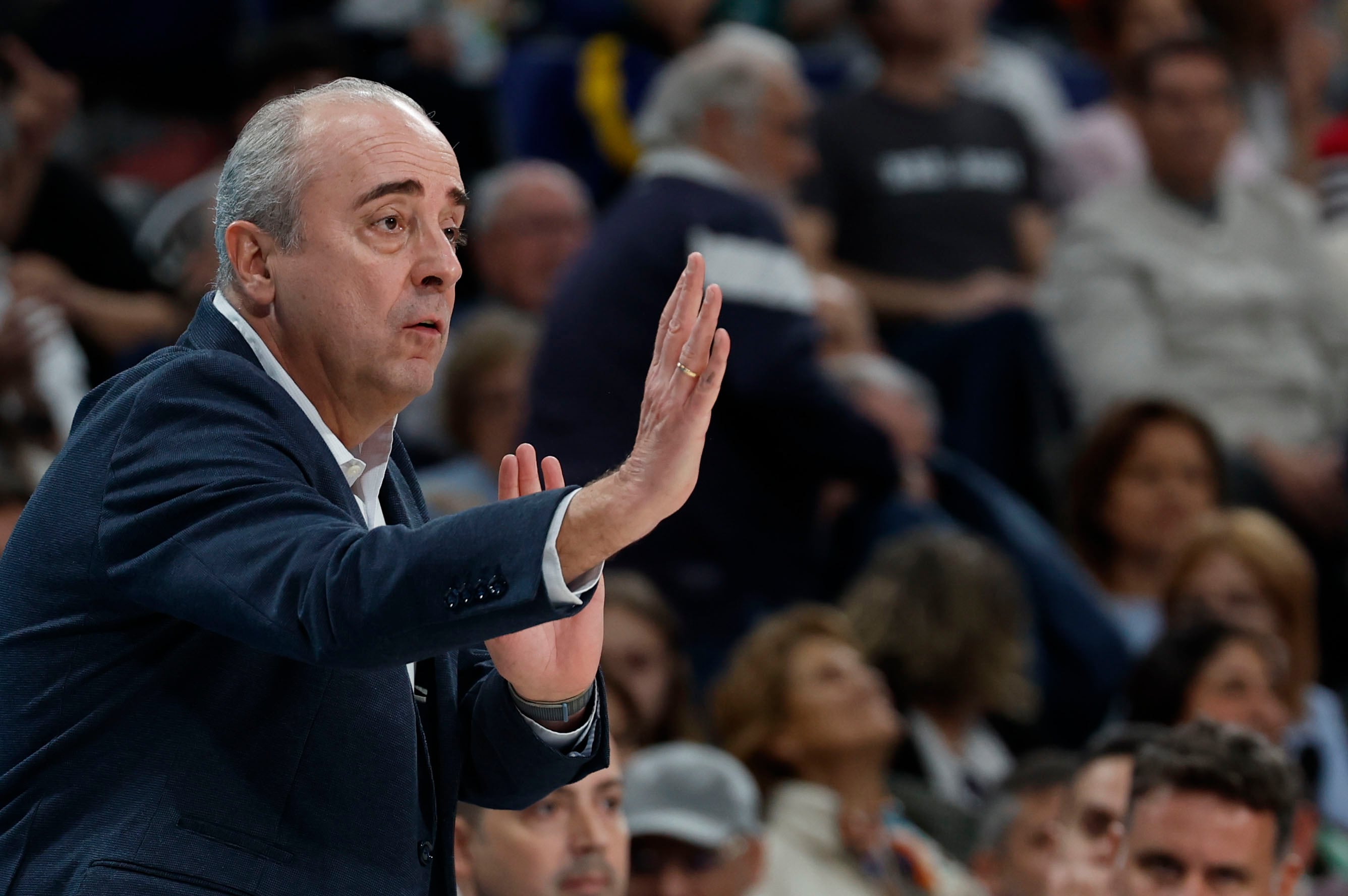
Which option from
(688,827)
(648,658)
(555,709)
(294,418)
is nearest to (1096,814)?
(688,827)

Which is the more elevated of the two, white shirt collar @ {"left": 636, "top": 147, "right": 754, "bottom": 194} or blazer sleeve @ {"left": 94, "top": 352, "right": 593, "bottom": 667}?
white shirt collar @ {"left": 636, "top": 147, "right": 754, "bottom": 194}

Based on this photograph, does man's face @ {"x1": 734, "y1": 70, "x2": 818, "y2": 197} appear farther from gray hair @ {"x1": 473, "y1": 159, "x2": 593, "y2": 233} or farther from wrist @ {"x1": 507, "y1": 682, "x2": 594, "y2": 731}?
wrist @ {"x1": 507, "y1": 682, "x2": 594, "y2": 731}

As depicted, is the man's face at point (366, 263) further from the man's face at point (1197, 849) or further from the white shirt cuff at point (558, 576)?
the man's face at point (1197, 849)

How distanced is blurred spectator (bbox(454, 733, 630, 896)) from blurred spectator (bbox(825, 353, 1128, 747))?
2184 mm

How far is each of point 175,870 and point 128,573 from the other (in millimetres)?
274

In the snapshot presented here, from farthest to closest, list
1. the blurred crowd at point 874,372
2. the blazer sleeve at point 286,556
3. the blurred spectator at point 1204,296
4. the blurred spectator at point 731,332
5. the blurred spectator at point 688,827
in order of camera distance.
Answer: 1. the blurred spectator at point 1204,296
2. the blurred spectator at point 731,332
3. the blurred crowd at point 874,372
4. the blurred spectator at point 688,827
5. the blazer sleeve at point 286,556

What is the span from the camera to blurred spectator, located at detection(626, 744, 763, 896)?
3.83 meters

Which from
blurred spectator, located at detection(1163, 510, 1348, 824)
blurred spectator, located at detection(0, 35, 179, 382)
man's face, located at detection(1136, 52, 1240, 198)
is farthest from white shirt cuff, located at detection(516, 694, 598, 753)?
man's face, located at detection(1136, 52, 1240, 198)

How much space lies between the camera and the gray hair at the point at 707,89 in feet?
15.9

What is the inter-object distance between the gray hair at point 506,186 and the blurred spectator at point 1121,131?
1824mm

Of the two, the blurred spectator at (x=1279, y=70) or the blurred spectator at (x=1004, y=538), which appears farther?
the blurred spectator at (x=1279, y=70)

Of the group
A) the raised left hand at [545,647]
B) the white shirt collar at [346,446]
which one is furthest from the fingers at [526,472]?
the white shirt collar at [346,446]

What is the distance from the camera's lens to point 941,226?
6445mm

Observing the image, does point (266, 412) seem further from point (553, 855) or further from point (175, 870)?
point (553, 855)
